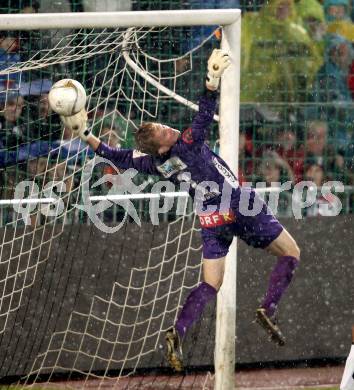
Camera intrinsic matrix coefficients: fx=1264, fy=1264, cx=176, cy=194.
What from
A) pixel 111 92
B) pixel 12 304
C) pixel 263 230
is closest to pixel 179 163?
pixel 263 230

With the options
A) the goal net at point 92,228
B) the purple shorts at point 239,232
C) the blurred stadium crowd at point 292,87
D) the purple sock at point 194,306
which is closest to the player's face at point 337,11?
the blurred stadium crowd at point 292,87

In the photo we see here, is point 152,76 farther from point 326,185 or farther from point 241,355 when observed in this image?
point 241,355

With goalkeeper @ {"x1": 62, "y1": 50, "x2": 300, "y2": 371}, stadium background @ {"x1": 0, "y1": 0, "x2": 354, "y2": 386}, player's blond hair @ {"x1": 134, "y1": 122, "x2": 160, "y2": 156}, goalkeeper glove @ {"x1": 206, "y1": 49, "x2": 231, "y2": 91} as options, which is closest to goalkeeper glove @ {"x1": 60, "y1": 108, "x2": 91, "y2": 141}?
goalkeeper @ {"x1": 62, "y1": 50, "x2": 300, "y2": 371}

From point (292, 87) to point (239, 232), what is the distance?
2033 millimetres

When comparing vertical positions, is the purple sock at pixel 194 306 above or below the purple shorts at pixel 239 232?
below

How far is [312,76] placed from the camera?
9.70 metres

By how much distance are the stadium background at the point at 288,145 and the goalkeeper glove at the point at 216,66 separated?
1.96 meters

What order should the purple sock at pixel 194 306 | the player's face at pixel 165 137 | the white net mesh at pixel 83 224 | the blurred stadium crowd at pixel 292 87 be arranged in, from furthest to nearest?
1. the blurred stadium crowd at pixel 292 87
2. the white net mesh at pixel 83 224
3. the purple sock at pixel 194 306
4. the player's face at pixel 165 137

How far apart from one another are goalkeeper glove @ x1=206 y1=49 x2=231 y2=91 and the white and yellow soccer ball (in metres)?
0.79

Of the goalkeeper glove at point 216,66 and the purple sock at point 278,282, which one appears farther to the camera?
the purple sock at point 278,282

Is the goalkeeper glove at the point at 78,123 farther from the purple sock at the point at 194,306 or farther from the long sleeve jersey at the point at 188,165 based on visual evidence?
the purple sock at the point at 194,306

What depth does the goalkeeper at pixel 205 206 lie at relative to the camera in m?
7.64

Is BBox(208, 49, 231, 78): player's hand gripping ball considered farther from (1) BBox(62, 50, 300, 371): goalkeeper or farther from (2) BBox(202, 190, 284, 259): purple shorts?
(2) BBox(202, 190, 284, 259): purple shorts

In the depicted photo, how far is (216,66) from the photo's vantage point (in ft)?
23.7
